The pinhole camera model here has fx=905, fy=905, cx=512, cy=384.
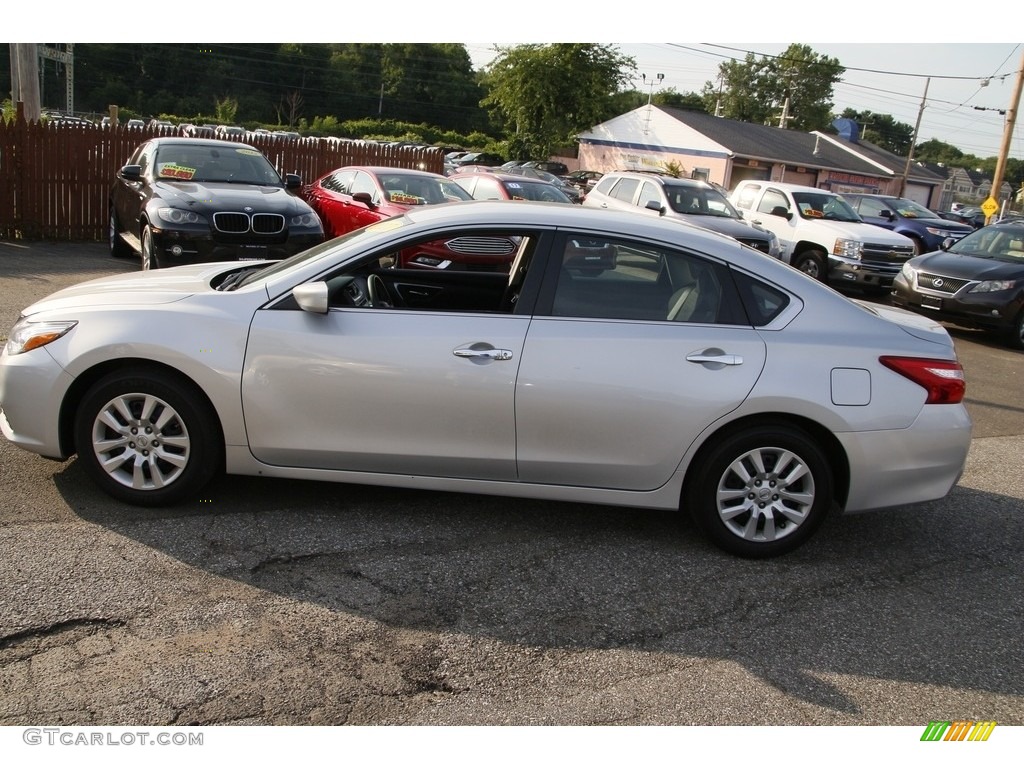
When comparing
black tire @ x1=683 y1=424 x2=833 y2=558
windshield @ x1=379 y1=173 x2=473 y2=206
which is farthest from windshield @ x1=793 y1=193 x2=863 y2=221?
black tire @ x1=683 y1=424 x2=833 y2=558

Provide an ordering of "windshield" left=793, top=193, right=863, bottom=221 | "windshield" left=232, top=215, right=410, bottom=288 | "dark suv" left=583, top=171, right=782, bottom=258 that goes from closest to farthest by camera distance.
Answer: "windshield" left=232, top=215, right=410, bottom=288 < "dark suv" left=583, top=171, right=782, bottom=258 < "windshield" left=793, top=193, right=863, bottom=221

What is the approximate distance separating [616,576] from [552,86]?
44.2m

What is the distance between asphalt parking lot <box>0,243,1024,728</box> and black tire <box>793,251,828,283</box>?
34.9 feet

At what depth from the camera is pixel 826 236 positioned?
15.2 meters

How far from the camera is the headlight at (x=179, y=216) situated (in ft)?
32.7

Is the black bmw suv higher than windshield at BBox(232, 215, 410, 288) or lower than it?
lower

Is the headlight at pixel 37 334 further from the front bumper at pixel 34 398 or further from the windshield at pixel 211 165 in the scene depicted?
the windshield at pixel 211 165

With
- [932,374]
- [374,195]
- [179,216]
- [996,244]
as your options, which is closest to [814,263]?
[996,244]

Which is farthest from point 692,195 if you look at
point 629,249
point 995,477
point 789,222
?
point 629,249

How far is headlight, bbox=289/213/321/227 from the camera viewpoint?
34.8ft

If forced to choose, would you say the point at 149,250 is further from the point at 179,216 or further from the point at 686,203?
the point at 686,203

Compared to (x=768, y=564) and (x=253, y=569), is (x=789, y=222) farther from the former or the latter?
(x=253, y=569)

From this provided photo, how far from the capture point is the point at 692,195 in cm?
1500

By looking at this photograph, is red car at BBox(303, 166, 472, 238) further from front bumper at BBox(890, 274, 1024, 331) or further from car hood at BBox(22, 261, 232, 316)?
car hood at BBox(22, 261, 232, 316)
